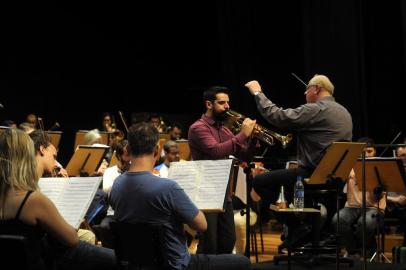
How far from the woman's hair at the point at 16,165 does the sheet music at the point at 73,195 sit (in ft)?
2.57

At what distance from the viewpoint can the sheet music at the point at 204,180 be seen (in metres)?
4.32

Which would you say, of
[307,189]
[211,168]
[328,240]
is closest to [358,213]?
[328,240]

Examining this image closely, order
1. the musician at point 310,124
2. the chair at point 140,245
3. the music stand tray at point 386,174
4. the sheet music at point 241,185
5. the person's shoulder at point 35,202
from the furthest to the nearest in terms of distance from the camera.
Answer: the sheet music at point 241,185 → the music stand tray at point 386,174 → the musician at point 310,124 → the chair at point 140,245 → the person's shoulder at point 35,202

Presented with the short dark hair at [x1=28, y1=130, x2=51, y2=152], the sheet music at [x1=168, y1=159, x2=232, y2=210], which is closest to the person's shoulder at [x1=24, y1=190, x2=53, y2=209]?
the short dark hair at [x1=28, y1=130, x2=51, y2=152]

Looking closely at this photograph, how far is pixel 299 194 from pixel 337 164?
0.48 m

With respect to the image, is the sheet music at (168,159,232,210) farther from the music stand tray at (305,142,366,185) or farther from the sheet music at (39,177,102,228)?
the music stand tray at (305,142,366,185)

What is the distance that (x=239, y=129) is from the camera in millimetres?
5941

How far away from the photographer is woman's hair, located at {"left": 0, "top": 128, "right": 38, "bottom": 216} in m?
3.21

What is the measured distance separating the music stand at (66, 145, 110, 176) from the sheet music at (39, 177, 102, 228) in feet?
10.6

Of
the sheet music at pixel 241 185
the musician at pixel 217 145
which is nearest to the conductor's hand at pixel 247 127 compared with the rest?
the musician at pixel 217 145

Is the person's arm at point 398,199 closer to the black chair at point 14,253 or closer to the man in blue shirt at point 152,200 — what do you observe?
the man in blue shirt at point 152,200

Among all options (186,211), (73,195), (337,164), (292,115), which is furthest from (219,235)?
(186,211)

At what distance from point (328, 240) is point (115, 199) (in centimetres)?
390

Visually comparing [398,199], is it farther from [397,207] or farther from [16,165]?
[16,165]
